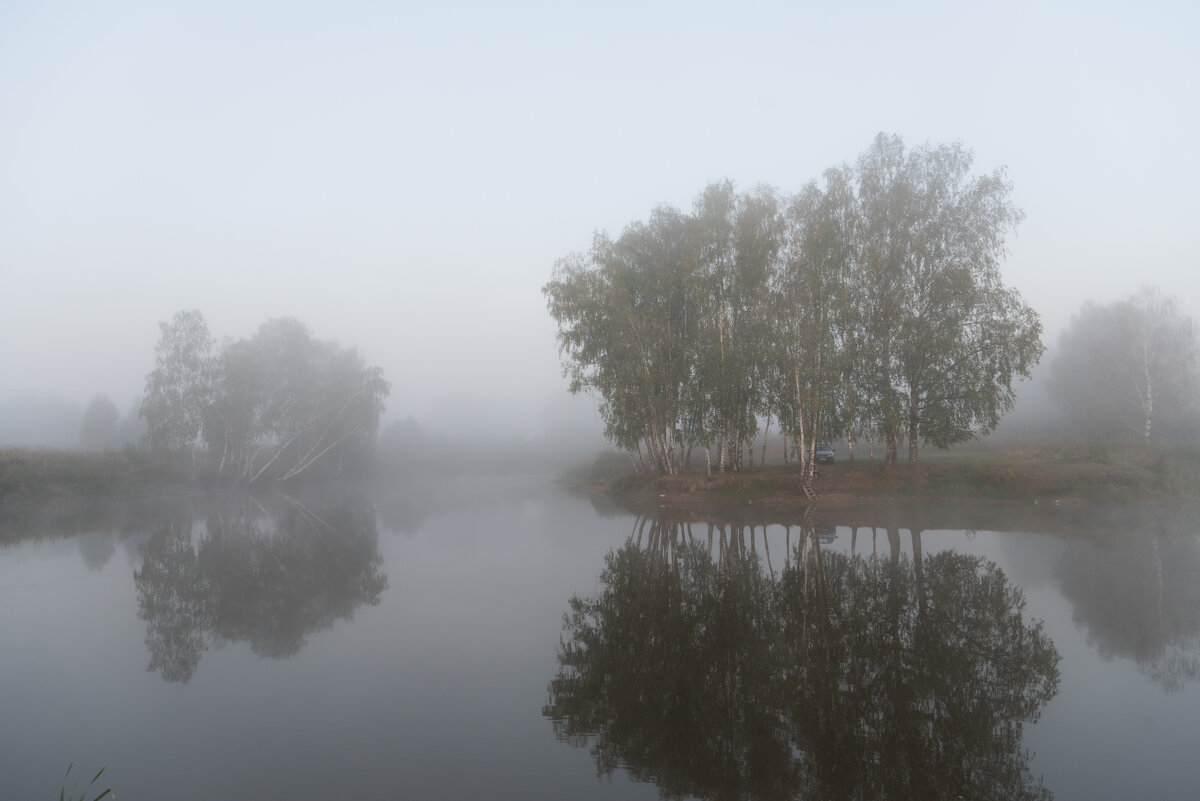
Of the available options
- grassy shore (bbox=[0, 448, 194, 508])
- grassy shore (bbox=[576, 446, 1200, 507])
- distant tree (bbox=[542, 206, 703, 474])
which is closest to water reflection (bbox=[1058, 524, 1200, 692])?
grassy shore (bbox=[576, 446, 1200, 507])

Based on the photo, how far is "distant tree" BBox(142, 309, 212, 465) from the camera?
46.8 meters

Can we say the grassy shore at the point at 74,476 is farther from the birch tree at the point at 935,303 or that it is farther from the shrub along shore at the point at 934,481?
the birch tree at the point at 935,303

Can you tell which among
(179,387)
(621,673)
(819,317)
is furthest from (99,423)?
(621,673)

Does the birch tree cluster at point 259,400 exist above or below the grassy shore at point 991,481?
above

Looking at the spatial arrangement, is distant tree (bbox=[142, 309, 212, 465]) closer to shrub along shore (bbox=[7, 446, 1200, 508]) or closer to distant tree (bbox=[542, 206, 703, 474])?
shrub along shore (bbox=[7, 446, 1200, 508])

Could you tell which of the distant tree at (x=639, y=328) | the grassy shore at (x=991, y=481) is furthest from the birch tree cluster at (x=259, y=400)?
the grassy shore at (x=991, y=481)

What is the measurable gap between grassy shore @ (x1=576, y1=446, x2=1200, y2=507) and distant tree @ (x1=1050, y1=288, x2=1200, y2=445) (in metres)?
17.8

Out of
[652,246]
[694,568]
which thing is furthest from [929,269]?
[694,568]

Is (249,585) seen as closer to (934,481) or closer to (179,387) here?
(934,481)

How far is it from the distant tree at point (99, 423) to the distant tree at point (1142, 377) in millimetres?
106702

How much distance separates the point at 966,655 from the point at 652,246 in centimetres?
2923

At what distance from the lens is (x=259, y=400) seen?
171ft

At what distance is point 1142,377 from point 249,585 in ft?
185

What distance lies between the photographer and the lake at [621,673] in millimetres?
5945
